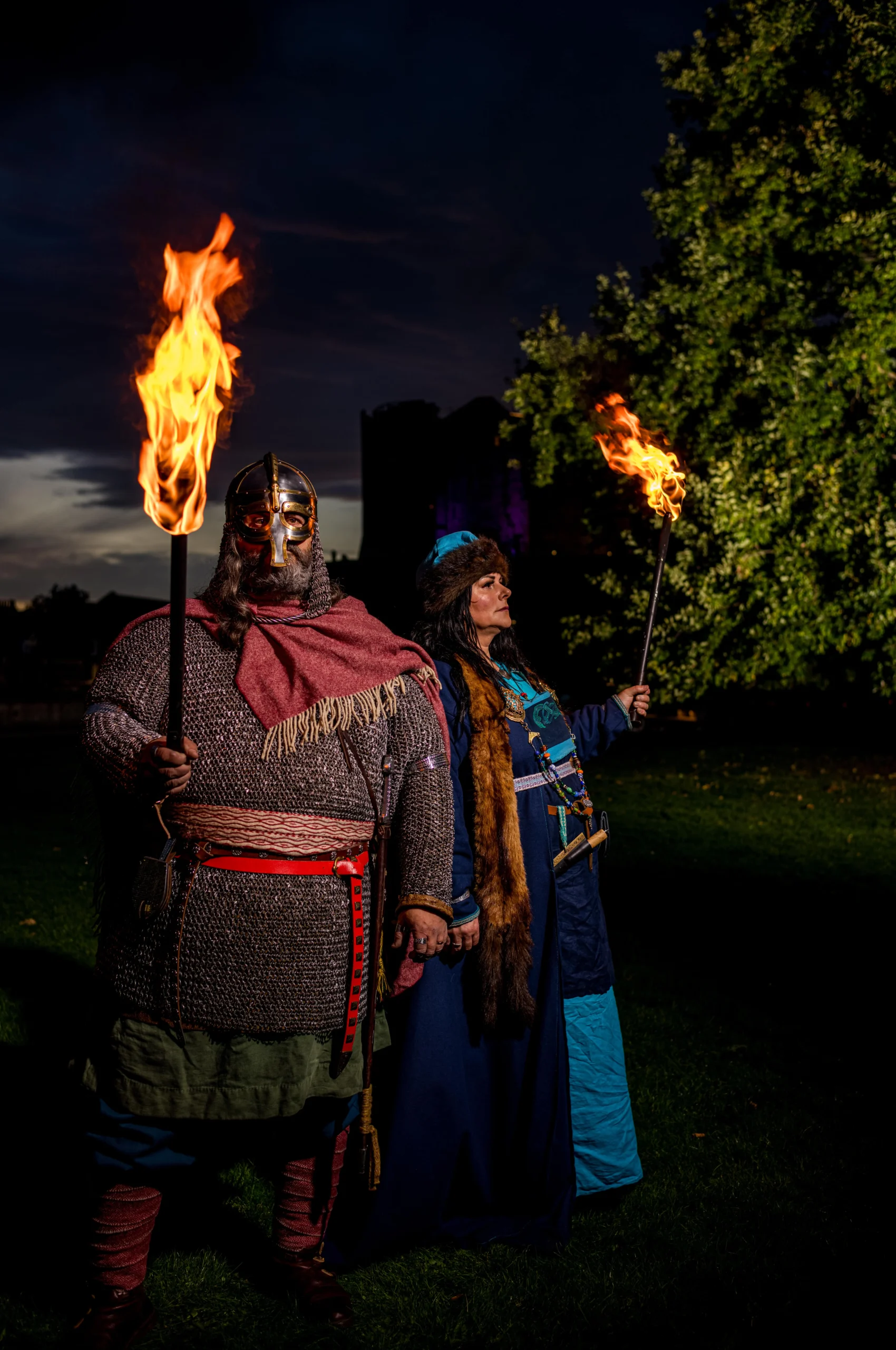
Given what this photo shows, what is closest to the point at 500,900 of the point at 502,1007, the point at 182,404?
the point at 502,1007

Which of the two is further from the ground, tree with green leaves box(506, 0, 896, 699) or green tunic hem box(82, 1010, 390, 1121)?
tree with green leaves box(506, 0, 896, 699)

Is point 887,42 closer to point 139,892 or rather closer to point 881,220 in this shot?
point 881,220

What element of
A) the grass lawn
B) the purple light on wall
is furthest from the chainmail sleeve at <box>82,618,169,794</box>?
the purple light on wall

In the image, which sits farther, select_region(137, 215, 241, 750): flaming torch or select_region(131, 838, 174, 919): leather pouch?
select_region(131, 838, 174, 919): leather pouch

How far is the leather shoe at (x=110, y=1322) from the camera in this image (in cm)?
274

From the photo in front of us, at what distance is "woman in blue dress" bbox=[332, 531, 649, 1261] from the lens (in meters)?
3.26

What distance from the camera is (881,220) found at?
1255cm

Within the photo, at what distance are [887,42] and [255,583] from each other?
14172 mm

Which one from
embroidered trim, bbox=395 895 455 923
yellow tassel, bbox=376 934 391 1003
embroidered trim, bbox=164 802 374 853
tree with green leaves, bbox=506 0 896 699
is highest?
tree with green leaves, bbox=506 0 896 699

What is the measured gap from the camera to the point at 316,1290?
3037mm

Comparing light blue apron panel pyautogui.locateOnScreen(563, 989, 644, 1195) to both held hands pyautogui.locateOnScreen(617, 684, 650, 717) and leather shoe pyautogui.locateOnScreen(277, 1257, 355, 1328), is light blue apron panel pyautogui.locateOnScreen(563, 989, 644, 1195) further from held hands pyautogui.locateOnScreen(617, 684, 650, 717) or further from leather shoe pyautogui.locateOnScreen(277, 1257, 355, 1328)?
held hands pyautogui.locateOnScreen(617, 684, 650, 717)

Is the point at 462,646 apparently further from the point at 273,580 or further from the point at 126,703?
the point at 126,703

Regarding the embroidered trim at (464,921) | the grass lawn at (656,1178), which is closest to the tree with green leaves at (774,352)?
the grass lawn at (656,1178)

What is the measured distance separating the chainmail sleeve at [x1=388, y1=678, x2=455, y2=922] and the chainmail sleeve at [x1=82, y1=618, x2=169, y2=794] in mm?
662
